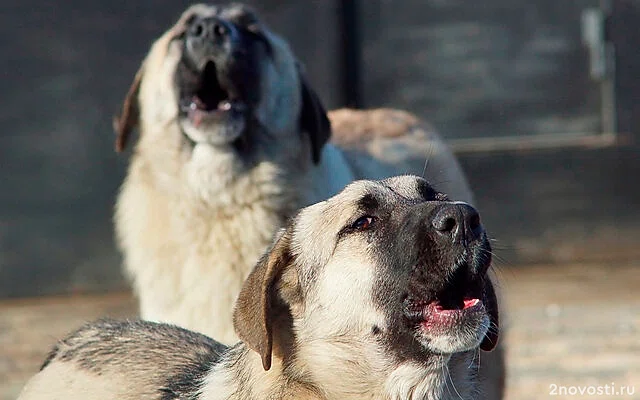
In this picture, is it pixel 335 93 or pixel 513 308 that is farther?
pixel 335 93

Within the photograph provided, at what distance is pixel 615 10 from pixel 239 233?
286 inches

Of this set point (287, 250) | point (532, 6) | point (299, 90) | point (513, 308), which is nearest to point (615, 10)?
point (532, 6)

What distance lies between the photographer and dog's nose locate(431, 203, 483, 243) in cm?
407

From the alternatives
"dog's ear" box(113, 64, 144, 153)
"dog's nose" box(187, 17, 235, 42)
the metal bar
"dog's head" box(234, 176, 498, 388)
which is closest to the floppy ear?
"dog's head" box(234, 176, 498, 388)

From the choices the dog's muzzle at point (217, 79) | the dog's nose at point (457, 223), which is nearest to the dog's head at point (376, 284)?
the dog's nose at point (457, 223)

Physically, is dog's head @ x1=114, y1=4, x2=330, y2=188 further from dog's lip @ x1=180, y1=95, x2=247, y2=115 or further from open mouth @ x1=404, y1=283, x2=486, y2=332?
open mouth @ x1=404, y1=283, x2=486, y2=332

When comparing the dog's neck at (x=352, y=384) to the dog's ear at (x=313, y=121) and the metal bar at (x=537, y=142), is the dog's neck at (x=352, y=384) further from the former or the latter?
the metal bar at (x=537, y=142)

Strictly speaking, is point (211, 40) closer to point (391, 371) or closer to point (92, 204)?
point (391, 371)

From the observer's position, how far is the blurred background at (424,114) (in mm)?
11742

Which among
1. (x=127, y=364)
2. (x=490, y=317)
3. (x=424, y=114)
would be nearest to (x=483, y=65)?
(x=424, y=114)

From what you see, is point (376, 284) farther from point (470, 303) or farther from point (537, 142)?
point (537, 142)

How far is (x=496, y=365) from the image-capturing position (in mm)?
6746

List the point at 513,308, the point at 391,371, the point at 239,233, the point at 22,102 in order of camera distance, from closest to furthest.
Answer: the point at 391,371 < the point at 239,233 < the point at 513,308 < the point at 22,102

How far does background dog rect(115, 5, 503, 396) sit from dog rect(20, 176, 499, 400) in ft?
5.31
